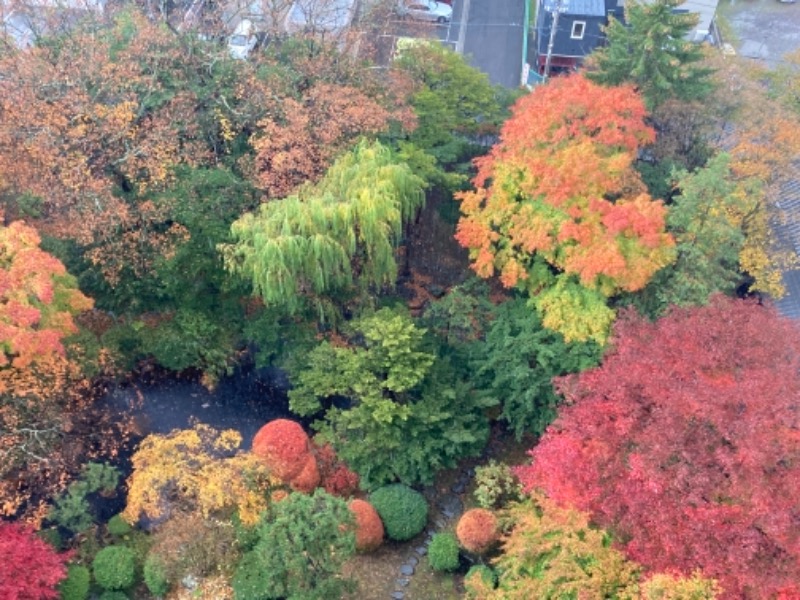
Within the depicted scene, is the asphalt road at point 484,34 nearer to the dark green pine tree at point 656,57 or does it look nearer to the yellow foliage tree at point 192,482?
the dark green pine tree at point 656,57

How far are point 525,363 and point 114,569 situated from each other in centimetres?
1195

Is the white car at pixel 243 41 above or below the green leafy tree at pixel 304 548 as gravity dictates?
above

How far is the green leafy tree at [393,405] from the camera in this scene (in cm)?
1916

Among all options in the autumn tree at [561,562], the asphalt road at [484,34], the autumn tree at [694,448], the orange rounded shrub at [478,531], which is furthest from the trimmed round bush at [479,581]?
the asphalt road at [484,34]

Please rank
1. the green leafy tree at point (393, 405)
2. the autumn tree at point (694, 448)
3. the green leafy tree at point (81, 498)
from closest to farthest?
1. the autumn tree at point (694, 448)
2. the green leafy tree at point (81, 498)
3. the green leafy tree at point (393, 405)

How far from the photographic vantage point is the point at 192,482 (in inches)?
671

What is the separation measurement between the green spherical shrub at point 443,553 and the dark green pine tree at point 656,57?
50.5 ft

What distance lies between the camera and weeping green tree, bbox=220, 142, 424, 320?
18719 millimetres

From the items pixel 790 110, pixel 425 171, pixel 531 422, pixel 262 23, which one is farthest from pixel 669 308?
pixel 262 23

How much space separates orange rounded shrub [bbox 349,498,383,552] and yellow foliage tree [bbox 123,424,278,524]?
2.30 meters

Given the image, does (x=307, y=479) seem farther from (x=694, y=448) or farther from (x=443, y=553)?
(x=694, y=448)

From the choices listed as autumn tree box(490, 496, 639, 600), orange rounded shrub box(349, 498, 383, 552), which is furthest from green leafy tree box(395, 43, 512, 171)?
autumn tree box(490, 496, 639, 600)

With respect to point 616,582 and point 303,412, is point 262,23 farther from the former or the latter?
point 616,582

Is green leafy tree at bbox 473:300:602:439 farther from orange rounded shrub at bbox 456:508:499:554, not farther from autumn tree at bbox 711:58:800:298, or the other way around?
autumn tree at bbox 711:58:800:298
